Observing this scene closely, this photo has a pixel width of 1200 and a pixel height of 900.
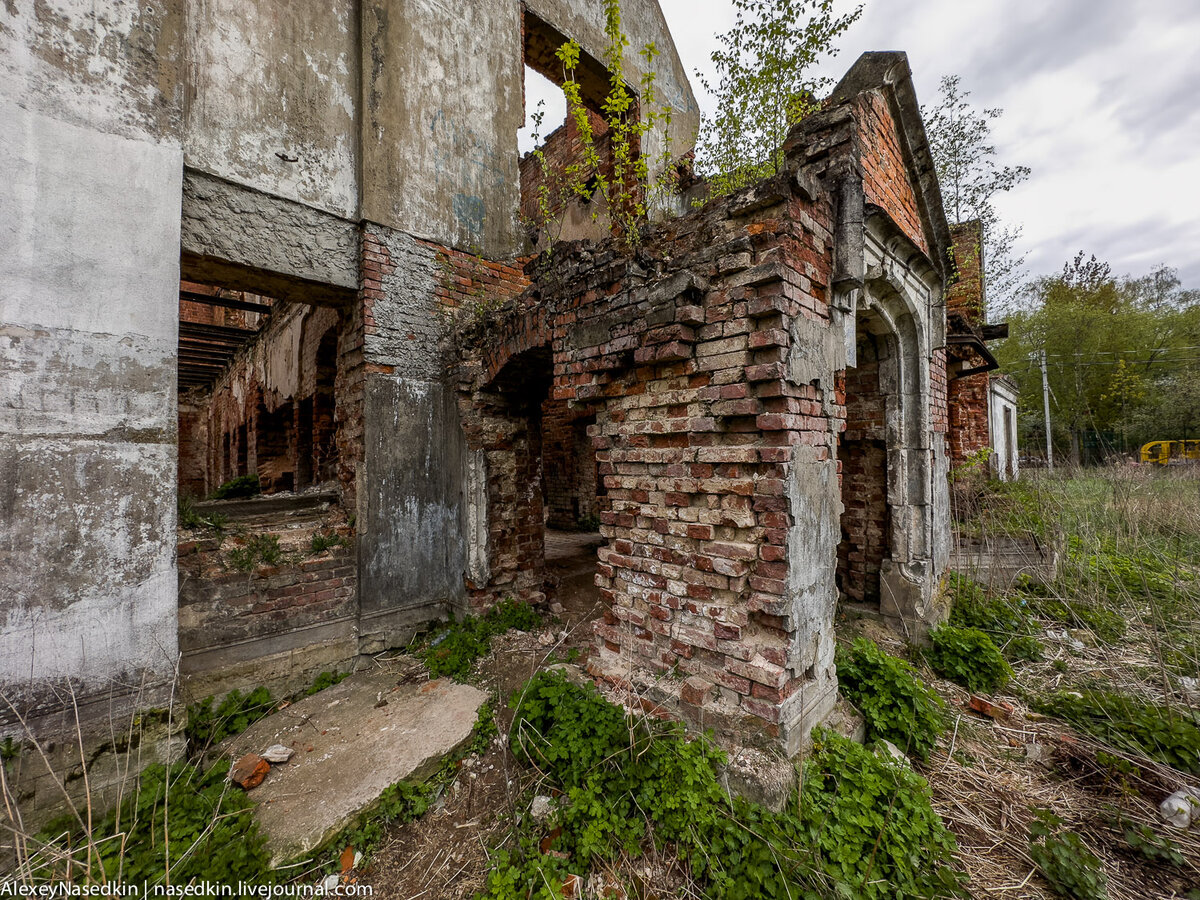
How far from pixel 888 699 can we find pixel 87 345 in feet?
17.0

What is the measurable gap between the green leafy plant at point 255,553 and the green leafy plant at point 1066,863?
4.83 m

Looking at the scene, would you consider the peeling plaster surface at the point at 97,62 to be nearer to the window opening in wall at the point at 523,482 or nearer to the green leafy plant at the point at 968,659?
the window opening in wall at the point at 523,482

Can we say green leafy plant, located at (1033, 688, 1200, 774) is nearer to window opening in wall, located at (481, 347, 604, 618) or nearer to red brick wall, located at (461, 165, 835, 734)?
red brick wall, located at (461, 165, 835, 734)

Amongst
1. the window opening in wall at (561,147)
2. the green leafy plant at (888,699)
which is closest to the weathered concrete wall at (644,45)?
the window opening in wall at (561,147)

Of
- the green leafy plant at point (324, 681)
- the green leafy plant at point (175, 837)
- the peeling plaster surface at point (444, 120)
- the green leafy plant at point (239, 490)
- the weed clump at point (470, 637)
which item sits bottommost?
the green leafy plant at point (175, 837)

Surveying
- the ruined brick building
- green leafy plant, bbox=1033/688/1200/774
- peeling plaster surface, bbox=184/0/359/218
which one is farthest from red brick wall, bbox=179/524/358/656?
green leafy plant, bbox=1033/688/1200/774

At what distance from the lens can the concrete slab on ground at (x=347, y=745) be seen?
233 cm

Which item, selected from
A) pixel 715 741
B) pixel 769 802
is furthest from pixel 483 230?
pixel 769 802

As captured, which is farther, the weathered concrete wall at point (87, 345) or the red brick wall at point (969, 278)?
the red brick wall at point (969, 278)

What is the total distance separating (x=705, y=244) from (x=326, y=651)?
414cm

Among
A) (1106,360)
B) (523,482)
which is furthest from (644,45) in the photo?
(1106,360)

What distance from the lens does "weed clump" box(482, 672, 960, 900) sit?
190 centimetres

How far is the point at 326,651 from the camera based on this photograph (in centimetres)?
366

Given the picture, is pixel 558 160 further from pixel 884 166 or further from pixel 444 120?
pixel 884 166
